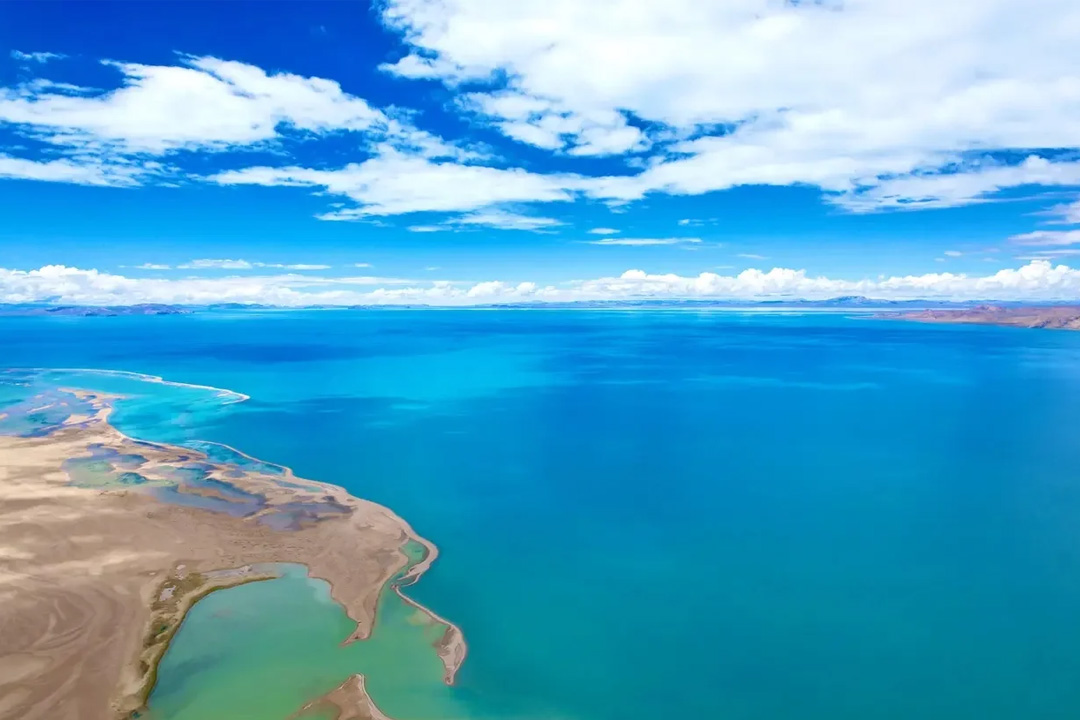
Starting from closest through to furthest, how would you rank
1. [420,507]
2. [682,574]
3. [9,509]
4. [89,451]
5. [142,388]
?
[682,574] < [9,509] < [420,507] < [89,451] < [142,388]

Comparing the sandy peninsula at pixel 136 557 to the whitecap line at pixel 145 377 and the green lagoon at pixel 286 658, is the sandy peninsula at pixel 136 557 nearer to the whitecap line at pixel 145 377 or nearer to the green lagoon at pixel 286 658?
the green lagoon at pixel 286 658

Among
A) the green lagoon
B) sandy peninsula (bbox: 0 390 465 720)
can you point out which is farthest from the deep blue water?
sandy peninsula (bbox: 0 390 465 720)

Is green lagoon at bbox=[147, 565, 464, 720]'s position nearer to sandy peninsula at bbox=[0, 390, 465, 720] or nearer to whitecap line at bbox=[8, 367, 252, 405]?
sandy peninsula at bbox=[0, 390, 465, 720]

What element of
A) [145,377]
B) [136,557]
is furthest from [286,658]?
[145,377]

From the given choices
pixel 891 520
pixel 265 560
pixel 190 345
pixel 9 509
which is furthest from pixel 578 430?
pixel 190 345

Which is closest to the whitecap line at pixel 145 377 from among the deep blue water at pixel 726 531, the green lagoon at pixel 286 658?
the deep blue water at pixel 726 531

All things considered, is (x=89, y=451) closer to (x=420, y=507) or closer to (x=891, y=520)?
(x=420, y=507)
